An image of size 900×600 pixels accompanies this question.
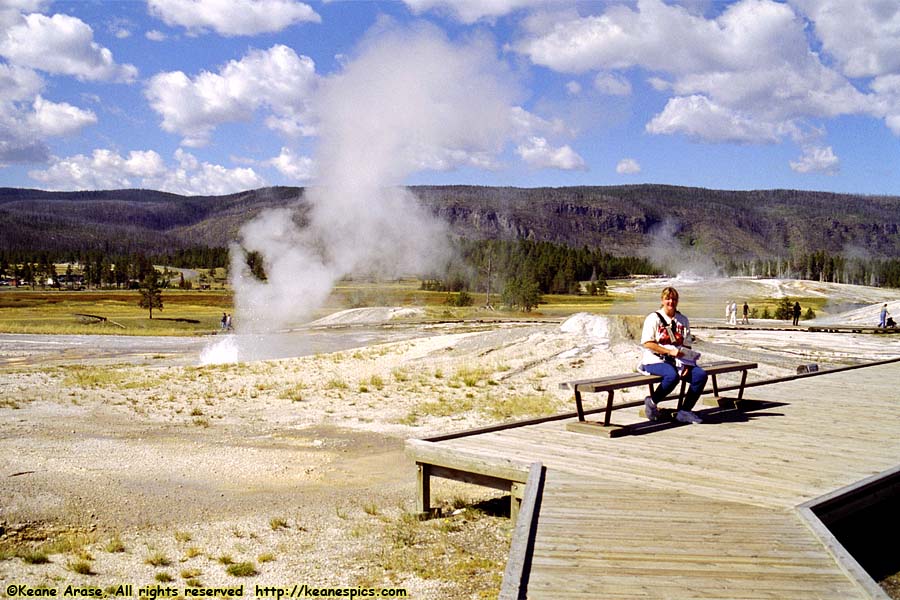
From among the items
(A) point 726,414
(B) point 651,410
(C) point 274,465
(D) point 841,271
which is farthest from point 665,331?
(D) point 841,271

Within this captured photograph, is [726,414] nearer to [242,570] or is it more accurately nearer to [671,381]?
[671,381]

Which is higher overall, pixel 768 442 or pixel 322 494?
pixel 768 442

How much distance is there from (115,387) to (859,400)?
17.6 m

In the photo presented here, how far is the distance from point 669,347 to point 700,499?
2.68m

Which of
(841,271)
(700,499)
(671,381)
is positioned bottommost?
(700,499)

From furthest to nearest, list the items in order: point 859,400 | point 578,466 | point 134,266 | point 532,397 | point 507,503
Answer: point 134,266 < point 532,397 < point 859,400 < point 507,503 < point 578,466

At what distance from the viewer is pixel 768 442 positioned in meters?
8.48

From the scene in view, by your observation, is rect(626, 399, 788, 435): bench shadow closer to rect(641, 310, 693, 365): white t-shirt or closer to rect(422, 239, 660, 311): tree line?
rect(641, 310, 693, 365): white t-shirt

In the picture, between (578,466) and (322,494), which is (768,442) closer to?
(578,466)

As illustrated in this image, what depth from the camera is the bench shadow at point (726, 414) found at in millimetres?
9164

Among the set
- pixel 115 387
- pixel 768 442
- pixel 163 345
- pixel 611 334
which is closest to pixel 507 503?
pixel 768 442

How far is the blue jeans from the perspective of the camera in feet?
29.2

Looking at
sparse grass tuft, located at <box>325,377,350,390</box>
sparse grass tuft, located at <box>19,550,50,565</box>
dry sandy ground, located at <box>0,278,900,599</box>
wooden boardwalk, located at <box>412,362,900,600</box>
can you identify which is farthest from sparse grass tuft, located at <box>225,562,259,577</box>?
sparse grass tuft, located at <box>325,377,350,390</box>

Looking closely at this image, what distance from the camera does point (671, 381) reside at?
8.91 m
